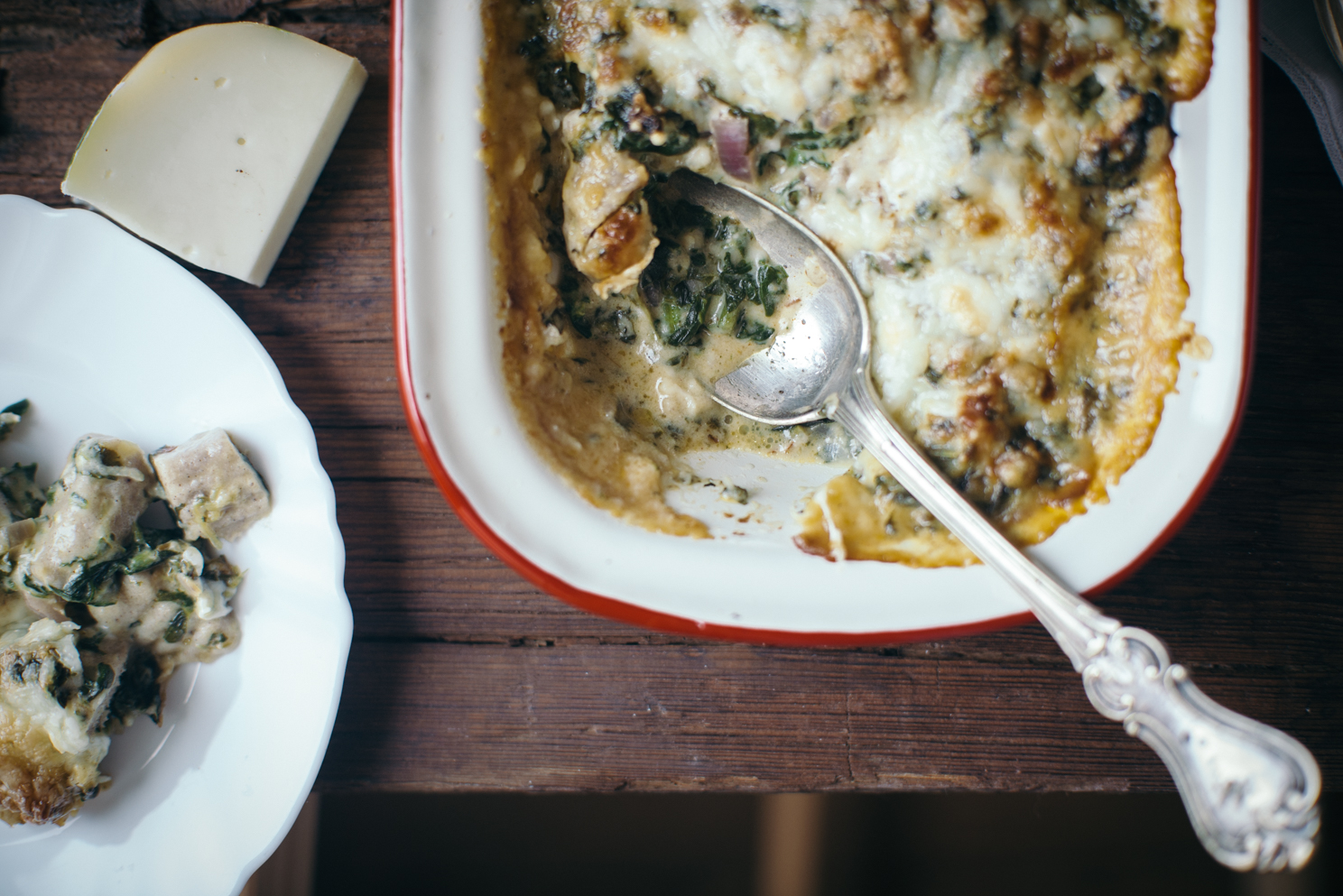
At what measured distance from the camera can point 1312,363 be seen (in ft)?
4.40

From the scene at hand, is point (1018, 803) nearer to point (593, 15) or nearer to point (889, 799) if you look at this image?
point (889, 799)

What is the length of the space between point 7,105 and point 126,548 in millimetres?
853

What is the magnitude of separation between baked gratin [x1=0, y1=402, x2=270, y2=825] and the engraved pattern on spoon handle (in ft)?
3.74

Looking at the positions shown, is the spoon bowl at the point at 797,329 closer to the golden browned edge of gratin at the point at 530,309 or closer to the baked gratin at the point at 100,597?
the golden browned edge of gratin at the point at 530,309

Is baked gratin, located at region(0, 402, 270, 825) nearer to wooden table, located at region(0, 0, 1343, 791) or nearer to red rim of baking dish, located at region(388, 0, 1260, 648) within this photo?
wooden table, located at region(0, 0, 1343, 791)

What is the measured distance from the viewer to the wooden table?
134 centimetres

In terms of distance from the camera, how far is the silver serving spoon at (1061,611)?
0.85m

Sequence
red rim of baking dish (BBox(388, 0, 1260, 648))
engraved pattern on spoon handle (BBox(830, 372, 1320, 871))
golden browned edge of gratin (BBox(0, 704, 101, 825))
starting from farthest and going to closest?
1. golden browned edge of gratin (BBox(0, 704, 101, 825))
2. red rim of baking dish (BBox(388, 0, 1260, 648))
3. engraved pattern on spoon handle (BBox(830, 372, 1320, 871))

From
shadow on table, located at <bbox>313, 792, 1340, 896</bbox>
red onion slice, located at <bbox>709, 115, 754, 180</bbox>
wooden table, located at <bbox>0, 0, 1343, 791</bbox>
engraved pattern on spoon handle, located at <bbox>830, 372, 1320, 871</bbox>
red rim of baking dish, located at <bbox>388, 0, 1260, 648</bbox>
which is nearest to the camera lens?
engraved pattern on spoon handle, located at <bbox>830, 372, 1320, 871</bbox>

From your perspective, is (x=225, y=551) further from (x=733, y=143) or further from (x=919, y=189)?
(x=919, y=189)

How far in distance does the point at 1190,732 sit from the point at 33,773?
5.29 feet

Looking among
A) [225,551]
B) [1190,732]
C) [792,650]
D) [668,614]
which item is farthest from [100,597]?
[1190,732]

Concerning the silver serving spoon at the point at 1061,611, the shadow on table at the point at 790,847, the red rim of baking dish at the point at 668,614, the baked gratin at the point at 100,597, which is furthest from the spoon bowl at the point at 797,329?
the shadow on table at the point at 790,847

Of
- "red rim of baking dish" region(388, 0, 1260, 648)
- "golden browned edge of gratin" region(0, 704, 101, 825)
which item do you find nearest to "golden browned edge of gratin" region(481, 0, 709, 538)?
"red rim of baking dish" region(388, 0, 1260, 648)
